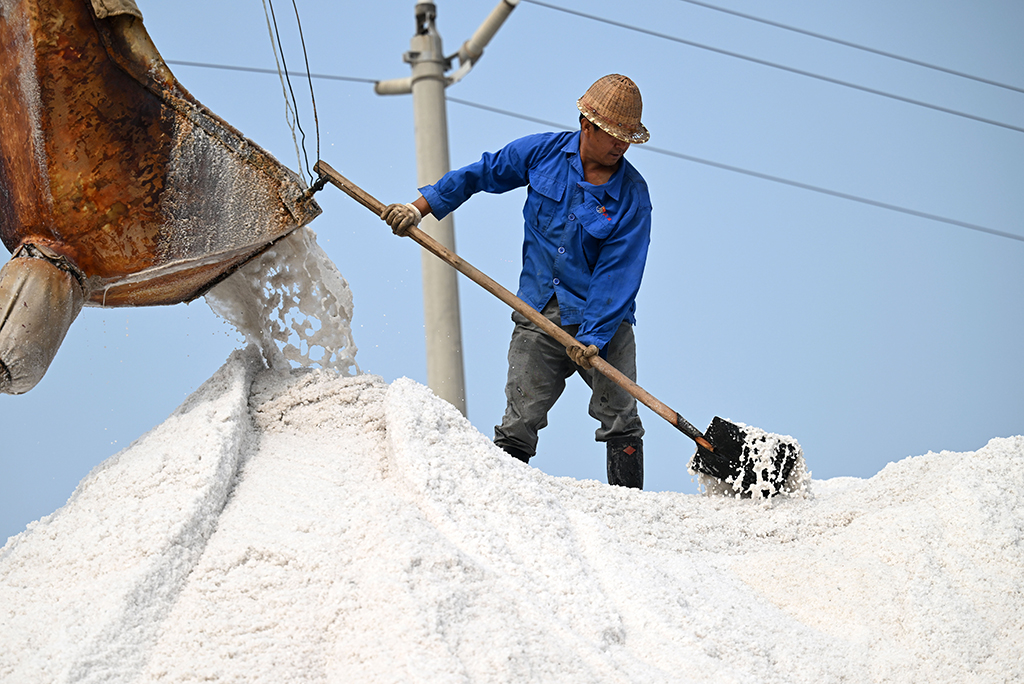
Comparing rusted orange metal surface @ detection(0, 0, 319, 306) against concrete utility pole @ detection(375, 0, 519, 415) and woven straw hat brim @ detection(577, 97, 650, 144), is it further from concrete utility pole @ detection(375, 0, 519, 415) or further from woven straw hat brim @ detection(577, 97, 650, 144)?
concrete utility pole @ detection(375, 0, 519, 415)

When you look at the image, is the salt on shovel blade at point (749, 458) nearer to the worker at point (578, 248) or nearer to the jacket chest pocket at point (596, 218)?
the worker at point (578, 248)

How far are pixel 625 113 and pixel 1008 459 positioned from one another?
168cm

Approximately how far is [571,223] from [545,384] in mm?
595

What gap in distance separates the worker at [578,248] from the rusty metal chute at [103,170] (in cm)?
61

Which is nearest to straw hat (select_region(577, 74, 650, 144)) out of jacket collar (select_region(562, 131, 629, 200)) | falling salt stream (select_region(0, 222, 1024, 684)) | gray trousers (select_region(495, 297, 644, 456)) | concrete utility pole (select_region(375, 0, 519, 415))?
jacket collar (select_region(562, 131, 629, 200))

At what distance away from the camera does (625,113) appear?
9.93ft

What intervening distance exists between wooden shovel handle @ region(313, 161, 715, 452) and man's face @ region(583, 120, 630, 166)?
570 mm

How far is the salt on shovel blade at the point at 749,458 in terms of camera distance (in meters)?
3.23

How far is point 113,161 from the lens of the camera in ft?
8.33

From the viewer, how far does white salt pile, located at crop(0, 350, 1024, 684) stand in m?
1.70

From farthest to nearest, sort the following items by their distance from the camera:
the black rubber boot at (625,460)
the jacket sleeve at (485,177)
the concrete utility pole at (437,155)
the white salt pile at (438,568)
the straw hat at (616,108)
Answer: the concrete utility pole at (437,155) → the black rubber boot at (625,460) → the jacket sleeve at (485,177) → the straw hat at (616,108) → the white salt pile at (438,568)

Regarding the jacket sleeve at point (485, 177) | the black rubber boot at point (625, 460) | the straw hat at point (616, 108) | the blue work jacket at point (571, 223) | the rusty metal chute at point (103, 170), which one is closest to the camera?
the rusty metal chute at point (103, 170)

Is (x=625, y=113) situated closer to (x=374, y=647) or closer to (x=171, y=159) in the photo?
(x=171, y=159)

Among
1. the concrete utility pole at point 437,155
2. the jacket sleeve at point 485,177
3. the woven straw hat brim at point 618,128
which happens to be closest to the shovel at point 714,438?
the jacket sleeve at point 485,177
